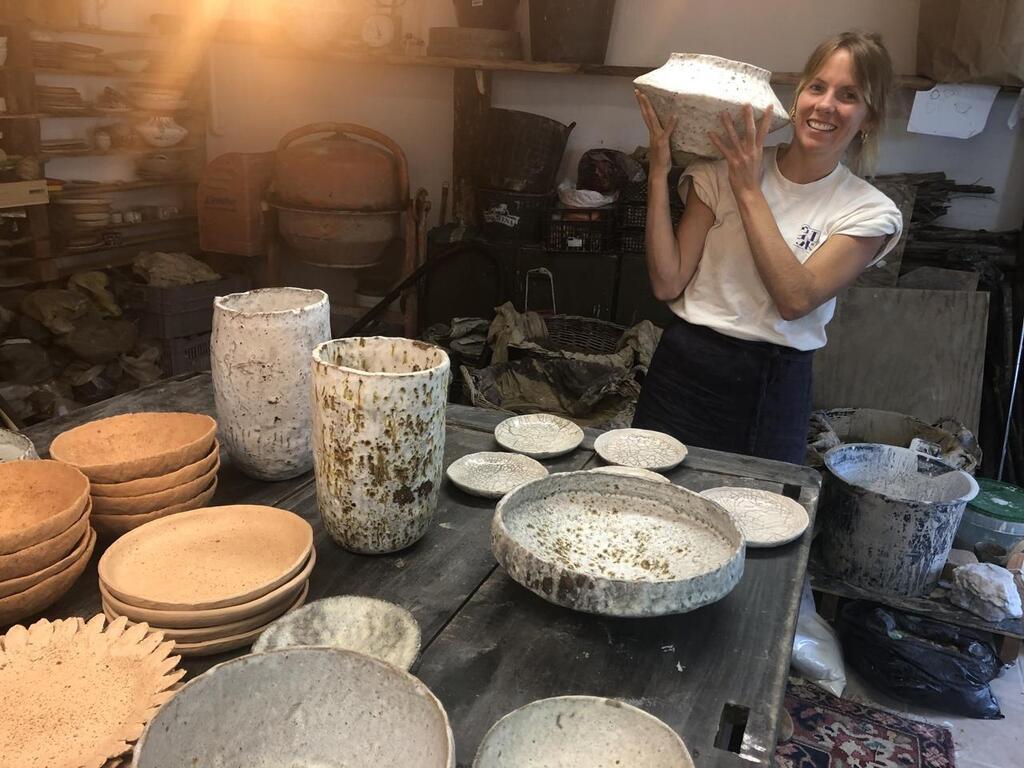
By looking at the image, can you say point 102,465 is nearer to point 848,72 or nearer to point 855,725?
point 848,72

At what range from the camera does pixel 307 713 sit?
0.80m

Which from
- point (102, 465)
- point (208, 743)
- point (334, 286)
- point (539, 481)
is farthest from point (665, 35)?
point (208, 743)

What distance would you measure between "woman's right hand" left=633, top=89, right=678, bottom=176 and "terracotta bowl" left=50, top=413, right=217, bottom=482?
1.17 meters

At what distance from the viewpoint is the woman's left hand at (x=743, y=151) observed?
172cm

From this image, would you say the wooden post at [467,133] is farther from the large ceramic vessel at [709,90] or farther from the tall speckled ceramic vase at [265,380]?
the tall speckled ceramic vase at [265,380]

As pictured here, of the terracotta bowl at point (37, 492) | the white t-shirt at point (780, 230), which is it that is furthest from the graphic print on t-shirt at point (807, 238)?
the terracotta bowl at point (37, 492)

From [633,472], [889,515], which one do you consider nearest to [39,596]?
[633,472]

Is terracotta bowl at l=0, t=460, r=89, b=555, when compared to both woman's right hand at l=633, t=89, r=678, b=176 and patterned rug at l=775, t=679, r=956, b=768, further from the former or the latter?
patterned rug at l=775, t=679, r=956, b=768

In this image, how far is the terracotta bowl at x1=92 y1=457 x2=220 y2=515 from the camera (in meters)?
1.10

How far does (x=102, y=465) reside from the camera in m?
1.08

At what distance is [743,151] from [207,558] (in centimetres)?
138

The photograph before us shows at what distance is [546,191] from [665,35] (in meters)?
0.98

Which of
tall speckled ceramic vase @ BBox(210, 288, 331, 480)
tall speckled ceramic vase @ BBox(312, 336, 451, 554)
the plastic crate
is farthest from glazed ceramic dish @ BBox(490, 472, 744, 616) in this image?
the plastic crate

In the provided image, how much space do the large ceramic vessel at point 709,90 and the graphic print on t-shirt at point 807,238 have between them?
24 cm
